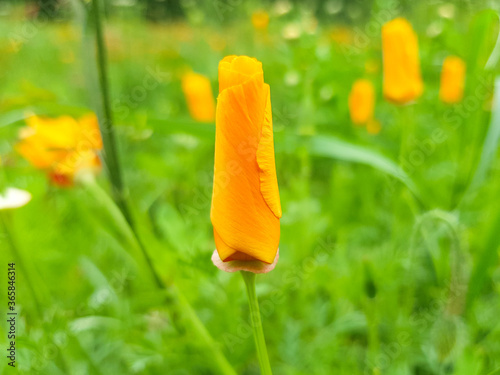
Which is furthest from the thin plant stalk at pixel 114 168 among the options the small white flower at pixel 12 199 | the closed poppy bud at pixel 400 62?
the closed poppy bud at pixel 400 62

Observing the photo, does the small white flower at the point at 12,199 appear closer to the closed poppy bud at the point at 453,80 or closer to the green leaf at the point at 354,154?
the green leaf at the point at 354,154

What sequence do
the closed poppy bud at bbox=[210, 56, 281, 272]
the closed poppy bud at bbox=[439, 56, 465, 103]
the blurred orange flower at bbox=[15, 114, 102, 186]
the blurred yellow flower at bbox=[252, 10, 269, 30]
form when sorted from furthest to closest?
1. the blurred yellow flower at bbox=[252, 10, 269, 30]
2. the closed poppy bud at bbox=[439, 56, 465, 103]
3. the blurred orange flower at bbox=[15, 114, 102, 186]
4. the closed poppy bud at bbox=[210, 56, 281, 272]

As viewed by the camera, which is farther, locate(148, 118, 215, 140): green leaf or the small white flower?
locate(148, 118, 215, 140): green leaf

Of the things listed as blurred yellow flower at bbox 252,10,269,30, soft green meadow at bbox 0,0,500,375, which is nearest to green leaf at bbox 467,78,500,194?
soft green meadow at bbox 0,0,500,375

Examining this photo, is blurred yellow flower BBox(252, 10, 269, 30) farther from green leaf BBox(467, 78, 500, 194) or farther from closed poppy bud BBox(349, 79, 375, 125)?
green leaf BBox(467, 78, 500, 194)

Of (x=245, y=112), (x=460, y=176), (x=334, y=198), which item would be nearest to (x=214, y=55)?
(x=334, y=198)

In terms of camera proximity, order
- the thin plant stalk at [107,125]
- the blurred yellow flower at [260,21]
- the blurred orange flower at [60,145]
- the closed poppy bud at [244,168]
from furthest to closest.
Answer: the blurred yellow flower at [260,21] < the blurred orange flower at [60,145] < the thin plant stalk at [107,125] < the closed poppy bud at [244,168]

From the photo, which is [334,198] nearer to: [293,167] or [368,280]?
[293,167]
